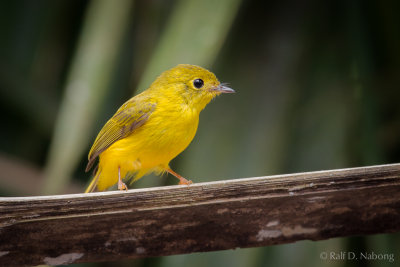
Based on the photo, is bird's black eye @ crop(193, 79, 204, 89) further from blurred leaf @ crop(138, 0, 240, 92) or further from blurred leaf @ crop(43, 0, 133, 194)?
blurred leaf @ crop(43, 0, 133, 194)

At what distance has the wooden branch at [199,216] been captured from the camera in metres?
1.31

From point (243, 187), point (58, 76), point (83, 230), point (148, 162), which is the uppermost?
point (243, 187)

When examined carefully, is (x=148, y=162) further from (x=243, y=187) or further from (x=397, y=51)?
(x=397, y=51)

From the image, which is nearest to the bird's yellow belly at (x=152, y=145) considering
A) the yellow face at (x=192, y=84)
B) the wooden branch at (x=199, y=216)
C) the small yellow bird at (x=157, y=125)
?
the small yellow bird at (x=157, y=125)

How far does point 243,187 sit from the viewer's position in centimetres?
134

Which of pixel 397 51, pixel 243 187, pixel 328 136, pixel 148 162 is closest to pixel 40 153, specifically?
Answer: pixel 148 162

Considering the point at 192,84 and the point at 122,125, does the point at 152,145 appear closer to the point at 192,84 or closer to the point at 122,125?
the point at 122,125

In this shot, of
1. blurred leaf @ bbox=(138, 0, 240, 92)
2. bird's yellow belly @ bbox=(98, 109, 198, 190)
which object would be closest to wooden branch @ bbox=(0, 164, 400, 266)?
bird's yellow belly @ bbox=(98, 109, 198, 190)

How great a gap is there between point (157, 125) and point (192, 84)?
0.99ft

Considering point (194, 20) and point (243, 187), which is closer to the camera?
point (243, 187)

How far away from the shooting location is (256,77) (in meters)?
3.02

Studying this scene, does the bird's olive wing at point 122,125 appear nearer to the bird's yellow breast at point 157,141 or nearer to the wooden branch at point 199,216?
the bird's yellow breast at point 157,141

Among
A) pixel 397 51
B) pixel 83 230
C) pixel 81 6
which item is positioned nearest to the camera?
pixel 83 230

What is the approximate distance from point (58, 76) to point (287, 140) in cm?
240
